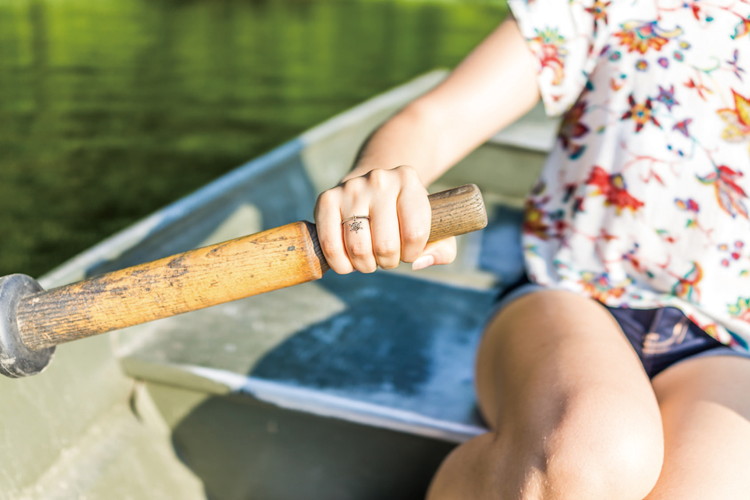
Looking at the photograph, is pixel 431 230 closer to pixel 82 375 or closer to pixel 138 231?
pixel 82 375

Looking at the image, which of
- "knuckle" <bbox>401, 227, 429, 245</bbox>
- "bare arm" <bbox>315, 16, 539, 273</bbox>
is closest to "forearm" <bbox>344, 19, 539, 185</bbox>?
"bare arm" <bbox>315, 16, 539, 273</bbox>

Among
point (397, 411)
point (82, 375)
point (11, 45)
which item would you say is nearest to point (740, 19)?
point (397, 411)

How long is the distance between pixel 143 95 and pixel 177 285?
756 centimetres

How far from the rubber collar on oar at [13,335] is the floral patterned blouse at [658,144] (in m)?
0.73

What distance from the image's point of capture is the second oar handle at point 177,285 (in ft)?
2.74

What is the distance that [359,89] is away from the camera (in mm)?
9102

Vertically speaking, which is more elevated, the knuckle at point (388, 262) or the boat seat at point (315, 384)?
the knuckle at point (388, 262)

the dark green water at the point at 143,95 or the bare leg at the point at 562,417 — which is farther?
the dark green water at the point at 143,95

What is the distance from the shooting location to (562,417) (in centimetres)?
88

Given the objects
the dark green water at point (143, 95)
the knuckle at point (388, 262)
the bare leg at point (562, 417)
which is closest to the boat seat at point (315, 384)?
the bare leg at point (562, 417)

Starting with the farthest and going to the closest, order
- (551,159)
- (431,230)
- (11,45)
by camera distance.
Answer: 1. (11,45)
2. (551,159)
3. (431,230)

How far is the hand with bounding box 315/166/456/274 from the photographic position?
0.78m

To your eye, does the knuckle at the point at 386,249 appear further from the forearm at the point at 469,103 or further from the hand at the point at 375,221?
the forearm at the point at 469,103

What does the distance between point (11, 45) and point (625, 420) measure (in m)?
10.8
